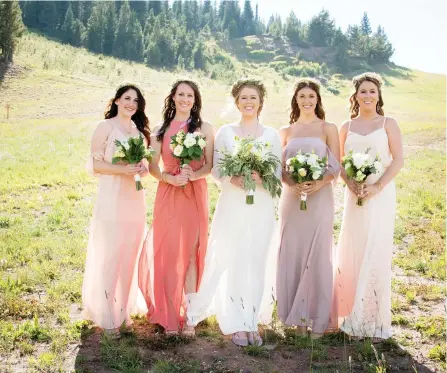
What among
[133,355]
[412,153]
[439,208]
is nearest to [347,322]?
[133,355]

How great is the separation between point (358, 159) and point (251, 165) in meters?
1.30

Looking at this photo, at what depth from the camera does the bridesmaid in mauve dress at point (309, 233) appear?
19.2 feet

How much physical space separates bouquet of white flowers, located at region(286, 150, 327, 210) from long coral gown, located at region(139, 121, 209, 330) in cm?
128

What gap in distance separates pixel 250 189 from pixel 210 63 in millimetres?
102277

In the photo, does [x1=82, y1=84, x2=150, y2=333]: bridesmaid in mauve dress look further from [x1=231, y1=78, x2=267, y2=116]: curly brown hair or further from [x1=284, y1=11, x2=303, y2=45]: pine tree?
[x1=284, y1=11, x2=303, y2=45]: pine tree

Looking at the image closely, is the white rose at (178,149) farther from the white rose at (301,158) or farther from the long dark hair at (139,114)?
the white rose at (301,158)

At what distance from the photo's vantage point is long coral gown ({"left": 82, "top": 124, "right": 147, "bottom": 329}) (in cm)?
589

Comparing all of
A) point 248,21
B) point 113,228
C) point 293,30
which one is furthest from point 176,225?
point 248,21

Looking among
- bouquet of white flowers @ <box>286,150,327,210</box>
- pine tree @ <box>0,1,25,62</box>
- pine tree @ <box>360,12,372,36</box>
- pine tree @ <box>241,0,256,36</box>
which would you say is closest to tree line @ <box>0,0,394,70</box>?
pine tree @ <box>360,12,372,36</box>

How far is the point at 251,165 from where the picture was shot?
5508 mm

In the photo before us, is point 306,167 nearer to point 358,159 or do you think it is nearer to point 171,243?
point 358,159

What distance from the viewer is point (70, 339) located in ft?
18.6

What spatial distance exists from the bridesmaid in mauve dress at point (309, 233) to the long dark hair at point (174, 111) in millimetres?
1259

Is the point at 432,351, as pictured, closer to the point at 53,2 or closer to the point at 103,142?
the point at 103,142
